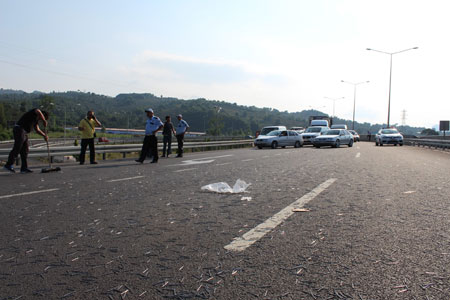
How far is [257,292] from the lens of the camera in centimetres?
269

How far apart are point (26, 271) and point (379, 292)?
2563mm

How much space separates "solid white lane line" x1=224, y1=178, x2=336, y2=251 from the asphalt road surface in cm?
1

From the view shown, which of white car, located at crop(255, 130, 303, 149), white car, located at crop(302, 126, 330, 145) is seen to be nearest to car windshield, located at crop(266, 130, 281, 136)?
white car, located at crop(255, 130, 303, 149)

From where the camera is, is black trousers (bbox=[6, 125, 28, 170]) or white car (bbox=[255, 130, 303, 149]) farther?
white car (bbox=[255, 130, 303, 149])

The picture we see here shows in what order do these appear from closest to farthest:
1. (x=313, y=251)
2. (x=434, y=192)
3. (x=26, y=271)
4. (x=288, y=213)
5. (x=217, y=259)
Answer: (x=26, y=271)
(x=217, y=259)
(x=313, y=251)
(x=288, y=213)
(x=434, y=192)

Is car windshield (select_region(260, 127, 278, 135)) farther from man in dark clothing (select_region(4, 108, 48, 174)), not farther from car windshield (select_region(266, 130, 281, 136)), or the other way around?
man in dark clothing (select_region(4, 108, 48, 174))

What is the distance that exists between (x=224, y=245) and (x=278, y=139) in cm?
2750

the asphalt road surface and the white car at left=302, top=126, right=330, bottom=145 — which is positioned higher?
the white car at left=302, top=126, right=330, bottom=145

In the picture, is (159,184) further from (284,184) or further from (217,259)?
(217,259)

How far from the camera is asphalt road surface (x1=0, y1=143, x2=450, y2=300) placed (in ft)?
9.16

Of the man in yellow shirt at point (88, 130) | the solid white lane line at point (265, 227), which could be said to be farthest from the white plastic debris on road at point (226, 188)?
the man in yellow shirt at point (88, 130)

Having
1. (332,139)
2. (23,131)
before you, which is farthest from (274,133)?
(23,131)

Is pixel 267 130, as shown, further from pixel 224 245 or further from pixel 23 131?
pixel 224 245

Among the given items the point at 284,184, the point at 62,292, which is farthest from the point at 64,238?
the point at 284,184
